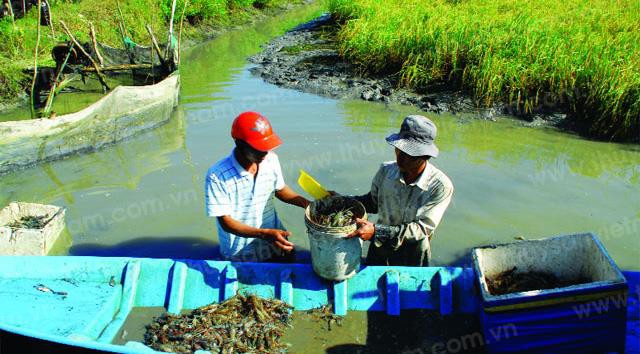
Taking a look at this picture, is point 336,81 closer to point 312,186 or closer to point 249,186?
point 312,186

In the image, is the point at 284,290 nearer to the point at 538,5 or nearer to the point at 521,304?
the point at 521,304

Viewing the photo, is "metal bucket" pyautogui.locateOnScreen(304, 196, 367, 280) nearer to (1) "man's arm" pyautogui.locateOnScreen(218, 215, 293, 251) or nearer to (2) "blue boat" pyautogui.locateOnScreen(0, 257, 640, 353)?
(1) "man's arm" pyautogui.locateOnScreen(218, 215, 293, 251)

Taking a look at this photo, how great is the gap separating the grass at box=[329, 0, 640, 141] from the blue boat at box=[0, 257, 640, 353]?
5788 millimetres

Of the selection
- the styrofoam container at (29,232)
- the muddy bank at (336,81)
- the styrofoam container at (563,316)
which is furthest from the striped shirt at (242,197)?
the muddy bank at (336,81)

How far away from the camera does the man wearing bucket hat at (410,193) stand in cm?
300

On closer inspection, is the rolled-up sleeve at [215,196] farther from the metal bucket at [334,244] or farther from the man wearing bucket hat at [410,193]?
the man wearing bucket hat at [410,193]

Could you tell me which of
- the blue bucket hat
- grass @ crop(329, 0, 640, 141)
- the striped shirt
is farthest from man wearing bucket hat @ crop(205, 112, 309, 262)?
grass @ crop(329, 0, 640, 141)

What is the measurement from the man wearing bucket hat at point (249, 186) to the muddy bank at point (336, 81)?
21.7ft

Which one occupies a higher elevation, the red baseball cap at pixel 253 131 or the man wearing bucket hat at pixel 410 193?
the red baseball cap at pixel 253 131

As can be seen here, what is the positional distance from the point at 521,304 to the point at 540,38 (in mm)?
7595

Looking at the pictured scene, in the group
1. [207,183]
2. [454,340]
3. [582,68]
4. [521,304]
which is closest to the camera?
[521,304]

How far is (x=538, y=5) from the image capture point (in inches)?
488

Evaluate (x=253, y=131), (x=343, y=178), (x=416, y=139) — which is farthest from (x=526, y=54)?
(x=253, y=131)

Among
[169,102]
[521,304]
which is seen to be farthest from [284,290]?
[169,102]
